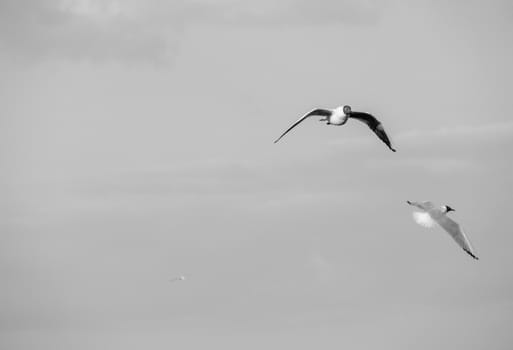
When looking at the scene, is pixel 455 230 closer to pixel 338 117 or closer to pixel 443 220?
pixel 443 220

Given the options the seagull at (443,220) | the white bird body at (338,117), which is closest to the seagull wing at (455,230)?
the seagull at (443,220)

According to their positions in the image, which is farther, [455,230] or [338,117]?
[455,230]

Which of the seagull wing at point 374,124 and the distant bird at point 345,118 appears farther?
the seagull wing at point 374,124

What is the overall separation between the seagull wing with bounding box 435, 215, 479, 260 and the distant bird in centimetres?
494

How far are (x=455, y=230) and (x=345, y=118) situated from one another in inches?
388

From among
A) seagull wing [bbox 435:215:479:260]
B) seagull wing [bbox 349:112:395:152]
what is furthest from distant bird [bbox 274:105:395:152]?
seagull wing [bbox 435:215:479:260]

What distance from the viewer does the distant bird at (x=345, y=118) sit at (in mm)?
50438

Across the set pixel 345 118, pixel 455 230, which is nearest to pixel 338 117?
pixel 345 118

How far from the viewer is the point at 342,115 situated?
50375 mm

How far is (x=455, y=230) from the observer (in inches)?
2167

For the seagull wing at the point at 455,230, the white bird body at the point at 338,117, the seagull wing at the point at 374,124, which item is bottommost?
the seagull wing at the point at 455,230

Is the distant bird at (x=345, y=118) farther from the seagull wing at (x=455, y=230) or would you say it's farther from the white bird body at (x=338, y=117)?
the seagull wing at (x=455, y=230)

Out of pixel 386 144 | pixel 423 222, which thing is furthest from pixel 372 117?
pixel 423 222

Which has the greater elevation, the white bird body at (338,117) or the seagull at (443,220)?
the white bird body at (338,117)
